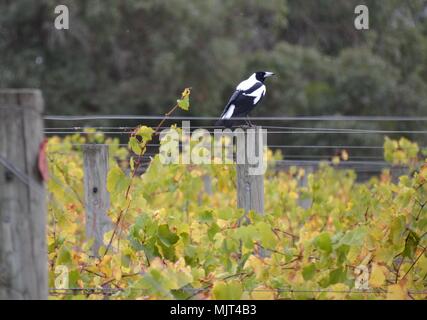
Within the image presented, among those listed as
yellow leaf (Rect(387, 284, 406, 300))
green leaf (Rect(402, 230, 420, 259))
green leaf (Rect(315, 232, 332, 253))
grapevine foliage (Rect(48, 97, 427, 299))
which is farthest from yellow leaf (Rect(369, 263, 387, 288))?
green leaf (Rect(402, 230, 420, 259))

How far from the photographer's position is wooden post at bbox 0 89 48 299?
2.68 meters

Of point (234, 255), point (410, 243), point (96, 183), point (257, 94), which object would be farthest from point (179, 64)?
point (410, 243)

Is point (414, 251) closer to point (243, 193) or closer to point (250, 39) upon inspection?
point (243, 193)

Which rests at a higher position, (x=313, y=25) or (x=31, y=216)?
(x=313, y=25)

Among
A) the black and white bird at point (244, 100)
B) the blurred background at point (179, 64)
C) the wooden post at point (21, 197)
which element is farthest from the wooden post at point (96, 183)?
the blurred background at point (179, 64)

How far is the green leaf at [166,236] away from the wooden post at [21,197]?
5.08 ft

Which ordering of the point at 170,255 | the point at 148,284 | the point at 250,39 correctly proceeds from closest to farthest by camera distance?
the point at 148,284 → the point at 170,255 → the point at 250,39

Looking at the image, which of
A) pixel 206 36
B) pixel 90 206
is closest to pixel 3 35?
pixel 206 36

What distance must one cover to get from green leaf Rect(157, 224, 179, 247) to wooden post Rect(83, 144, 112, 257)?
146cm

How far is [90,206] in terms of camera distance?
19.3 ft

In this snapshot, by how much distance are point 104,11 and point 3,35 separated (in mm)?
2880

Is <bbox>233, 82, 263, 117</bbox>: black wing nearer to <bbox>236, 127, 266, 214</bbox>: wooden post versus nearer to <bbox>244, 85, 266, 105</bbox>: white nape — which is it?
<bbox>244, 85, 266, 105</bbox>: white nape

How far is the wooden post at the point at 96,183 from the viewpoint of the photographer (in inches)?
227

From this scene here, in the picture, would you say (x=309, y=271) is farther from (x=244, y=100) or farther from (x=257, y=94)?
(x=257, y=94)
